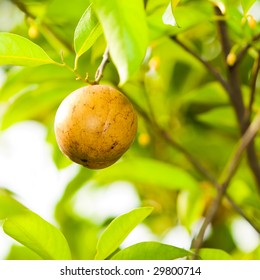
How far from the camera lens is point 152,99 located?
165cm

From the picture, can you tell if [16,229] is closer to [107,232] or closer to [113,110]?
[107,232]

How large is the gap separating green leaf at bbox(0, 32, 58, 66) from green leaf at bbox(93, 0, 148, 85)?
0.59 feet

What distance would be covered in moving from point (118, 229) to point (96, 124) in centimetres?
20

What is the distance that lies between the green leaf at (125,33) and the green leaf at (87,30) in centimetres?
11

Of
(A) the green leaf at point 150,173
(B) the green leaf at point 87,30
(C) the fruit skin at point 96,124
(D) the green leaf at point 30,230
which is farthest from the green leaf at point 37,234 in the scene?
(A) the green leaf at point 150,173

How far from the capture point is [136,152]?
1669 millimetres

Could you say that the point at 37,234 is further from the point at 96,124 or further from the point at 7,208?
the point at 96,124

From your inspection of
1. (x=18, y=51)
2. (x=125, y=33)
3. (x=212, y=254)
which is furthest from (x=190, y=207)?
(x=125, y=33)

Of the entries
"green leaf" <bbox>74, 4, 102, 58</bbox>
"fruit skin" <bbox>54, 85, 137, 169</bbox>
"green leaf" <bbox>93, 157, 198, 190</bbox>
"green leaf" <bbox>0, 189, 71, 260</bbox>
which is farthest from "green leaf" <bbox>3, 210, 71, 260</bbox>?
"green leaf" <bbox>93, 157, 198, 190</bbox>

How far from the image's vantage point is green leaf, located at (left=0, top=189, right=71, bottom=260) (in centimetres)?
87

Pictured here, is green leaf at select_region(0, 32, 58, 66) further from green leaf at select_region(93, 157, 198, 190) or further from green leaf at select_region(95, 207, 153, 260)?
green leaf at select_region(93, 157, 198, 190)

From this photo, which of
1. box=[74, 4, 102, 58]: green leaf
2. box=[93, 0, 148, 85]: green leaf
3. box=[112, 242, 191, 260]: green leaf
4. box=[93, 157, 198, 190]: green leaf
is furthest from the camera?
box=[93, 157, 198, 190]: green leaf
